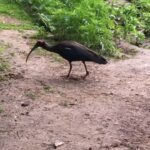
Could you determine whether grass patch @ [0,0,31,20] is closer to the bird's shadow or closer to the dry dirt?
the dry dirt

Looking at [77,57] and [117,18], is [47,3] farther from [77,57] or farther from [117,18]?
[77,57]

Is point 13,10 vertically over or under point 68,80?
under

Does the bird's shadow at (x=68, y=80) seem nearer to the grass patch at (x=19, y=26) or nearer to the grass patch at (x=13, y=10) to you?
the grass patch at (x=19, y=26)

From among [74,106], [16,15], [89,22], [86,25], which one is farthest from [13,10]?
[74,106]

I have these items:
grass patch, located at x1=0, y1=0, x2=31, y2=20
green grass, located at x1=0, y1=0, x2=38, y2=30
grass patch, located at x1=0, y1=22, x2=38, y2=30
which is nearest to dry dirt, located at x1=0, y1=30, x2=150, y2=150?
grass patch, located at x1=0, y1=22, x2=38, y2=30

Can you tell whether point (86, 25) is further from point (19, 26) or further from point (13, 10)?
point (13, 10)

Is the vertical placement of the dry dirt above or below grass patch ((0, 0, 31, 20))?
above

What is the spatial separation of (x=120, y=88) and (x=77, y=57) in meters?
1.00

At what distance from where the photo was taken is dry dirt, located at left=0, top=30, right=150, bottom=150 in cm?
731

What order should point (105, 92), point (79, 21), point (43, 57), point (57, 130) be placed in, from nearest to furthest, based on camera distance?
point (57, 130) → point (105, 92) → point (43, 57) → point (79, 21)

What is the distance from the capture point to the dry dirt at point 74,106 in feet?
24.0

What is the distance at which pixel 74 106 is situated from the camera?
855 centimetres

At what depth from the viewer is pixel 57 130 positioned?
25.0 feet

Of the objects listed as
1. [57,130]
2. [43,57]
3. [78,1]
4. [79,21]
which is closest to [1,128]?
[57,130]
